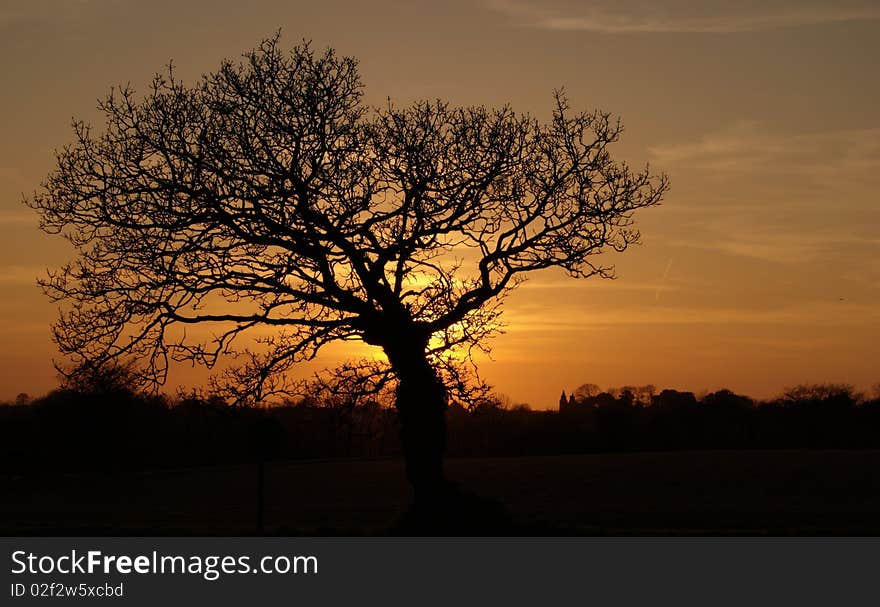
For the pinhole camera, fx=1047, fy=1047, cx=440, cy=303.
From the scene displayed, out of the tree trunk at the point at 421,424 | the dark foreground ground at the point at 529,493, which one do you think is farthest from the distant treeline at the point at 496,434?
the tree trunk at the point at 421,424

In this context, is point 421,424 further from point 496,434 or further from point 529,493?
point 496,434

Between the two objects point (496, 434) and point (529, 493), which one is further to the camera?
point (496, 434)

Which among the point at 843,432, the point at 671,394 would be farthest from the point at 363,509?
the point at 671,394

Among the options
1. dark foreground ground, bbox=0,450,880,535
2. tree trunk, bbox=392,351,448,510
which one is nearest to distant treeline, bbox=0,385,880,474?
dark foreground ground, bbox=0,450,880,535

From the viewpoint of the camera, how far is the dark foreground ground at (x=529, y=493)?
132 feet

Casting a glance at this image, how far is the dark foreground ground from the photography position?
4034 cm

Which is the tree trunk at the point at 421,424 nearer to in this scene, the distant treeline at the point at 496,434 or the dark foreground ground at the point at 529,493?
the dark foreground ground at the point at 529,493

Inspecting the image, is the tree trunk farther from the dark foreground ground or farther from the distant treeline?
the distant treeline

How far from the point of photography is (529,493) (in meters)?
56.7

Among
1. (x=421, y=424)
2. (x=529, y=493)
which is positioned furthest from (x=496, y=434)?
(x=421, y=424)

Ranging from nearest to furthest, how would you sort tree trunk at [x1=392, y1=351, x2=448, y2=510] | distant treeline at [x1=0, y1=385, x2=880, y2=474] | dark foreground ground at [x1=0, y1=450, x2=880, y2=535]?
tree trunk at [x1=392, y1=351, x2=448, y2=510] → dark foreground ground at [x1=0, y1=450, x2=880, y2=535] → distant treeline at [x1=0, y1=385, x2=880, y2=474]

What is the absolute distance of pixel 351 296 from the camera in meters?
22.2

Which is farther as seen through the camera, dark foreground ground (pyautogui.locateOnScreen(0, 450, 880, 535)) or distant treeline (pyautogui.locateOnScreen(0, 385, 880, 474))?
distant treeline (pyautogui.locateOnScreen(0, 385, 880, 474))

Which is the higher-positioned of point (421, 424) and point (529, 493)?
point (421, 424)
